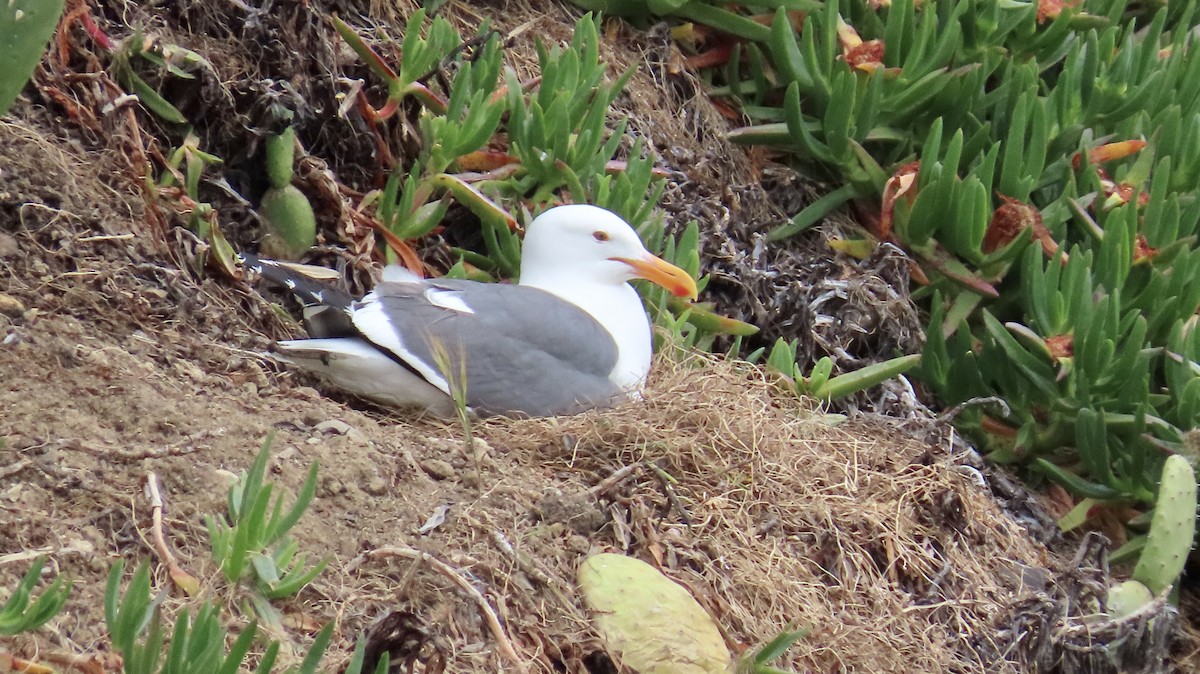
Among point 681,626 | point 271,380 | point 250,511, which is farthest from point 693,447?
point 250,511

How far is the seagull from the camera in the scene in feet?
8.63

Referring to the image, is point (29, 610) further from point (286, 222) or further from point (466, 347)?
point (286, 222)

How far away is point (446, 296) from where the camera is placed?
275 centimetres

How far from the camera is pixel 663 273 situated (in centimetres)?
302

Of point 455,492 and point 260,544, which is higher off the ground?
point 260,544

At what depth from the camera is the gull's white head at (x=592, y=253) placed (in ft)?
9.82

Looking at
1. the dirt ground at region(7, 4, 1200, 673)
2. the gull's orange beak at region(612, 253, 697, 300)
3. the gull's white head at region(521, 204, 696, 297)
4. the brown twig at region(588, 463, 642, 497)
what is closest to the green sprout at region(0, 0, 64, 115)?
the dirt ground at region(7, 4, 1200, 673)

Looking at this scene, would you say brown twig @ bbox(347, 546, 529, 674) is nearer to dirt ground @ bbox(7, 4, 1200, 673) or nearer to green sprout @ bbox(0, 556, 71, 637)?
dirt ground @ bbox(7, 4, 1200, 673)

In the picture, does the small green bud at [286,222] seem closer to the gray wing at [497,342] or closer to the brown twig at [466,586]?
the gray wing at [497,342]

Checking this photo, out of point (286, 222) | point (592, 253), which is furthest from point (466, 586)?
point (286, 222)

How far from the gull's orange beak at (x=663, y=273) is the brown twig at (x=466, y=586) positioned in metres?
1.24

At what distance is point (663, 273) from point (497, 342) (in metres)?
0.50

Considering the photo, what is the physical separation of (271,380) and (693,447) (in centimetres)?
81

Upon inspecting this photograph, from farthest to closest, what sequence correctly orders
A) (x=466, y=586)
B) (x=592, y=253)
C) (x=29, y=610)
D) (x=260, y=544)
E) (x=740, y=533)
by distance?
(x=592, y=253) < (x=740, y=533) < (x=466, y=586) < (x=260, y=544) < (x=29, y=610)
